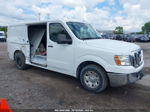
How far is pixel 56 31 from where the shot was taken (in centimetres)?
464

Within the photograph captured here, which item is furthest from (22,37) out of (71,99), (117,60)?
(117,60)

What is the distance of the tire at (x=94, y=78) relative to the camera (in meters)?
3.70

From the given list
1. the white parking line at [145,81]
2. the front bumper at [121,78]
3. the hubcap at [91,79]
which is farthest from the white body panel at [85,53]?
the white parking line at [145,81]

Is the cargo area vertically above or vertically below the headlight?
above

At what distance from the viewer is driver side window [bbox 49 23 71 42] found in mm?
4391

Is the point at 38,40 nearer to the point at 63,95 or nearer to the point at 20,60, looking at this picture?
the point at 20,60

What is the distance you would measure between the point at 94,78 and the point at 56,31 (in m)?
2.06

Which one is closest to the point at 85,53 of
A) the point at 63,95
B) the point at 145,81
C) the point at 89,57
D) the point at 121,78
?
the point at 89,57

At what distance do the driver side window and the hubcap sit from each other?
4.40 feet

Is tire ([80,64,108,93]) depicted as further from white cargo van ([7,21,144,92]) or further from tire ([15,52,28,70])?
tire ([15,52,28,70])

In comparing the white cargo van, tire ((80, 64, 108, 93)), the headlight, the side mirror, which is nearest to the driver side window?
the white cargo van

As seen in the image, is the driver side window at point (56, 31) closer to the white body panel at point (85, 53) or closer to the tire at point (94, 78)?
the white body panel at point (85, 53)

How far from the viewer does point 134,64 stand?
3.61 meters

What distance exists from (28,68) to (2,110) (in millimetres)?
4186
